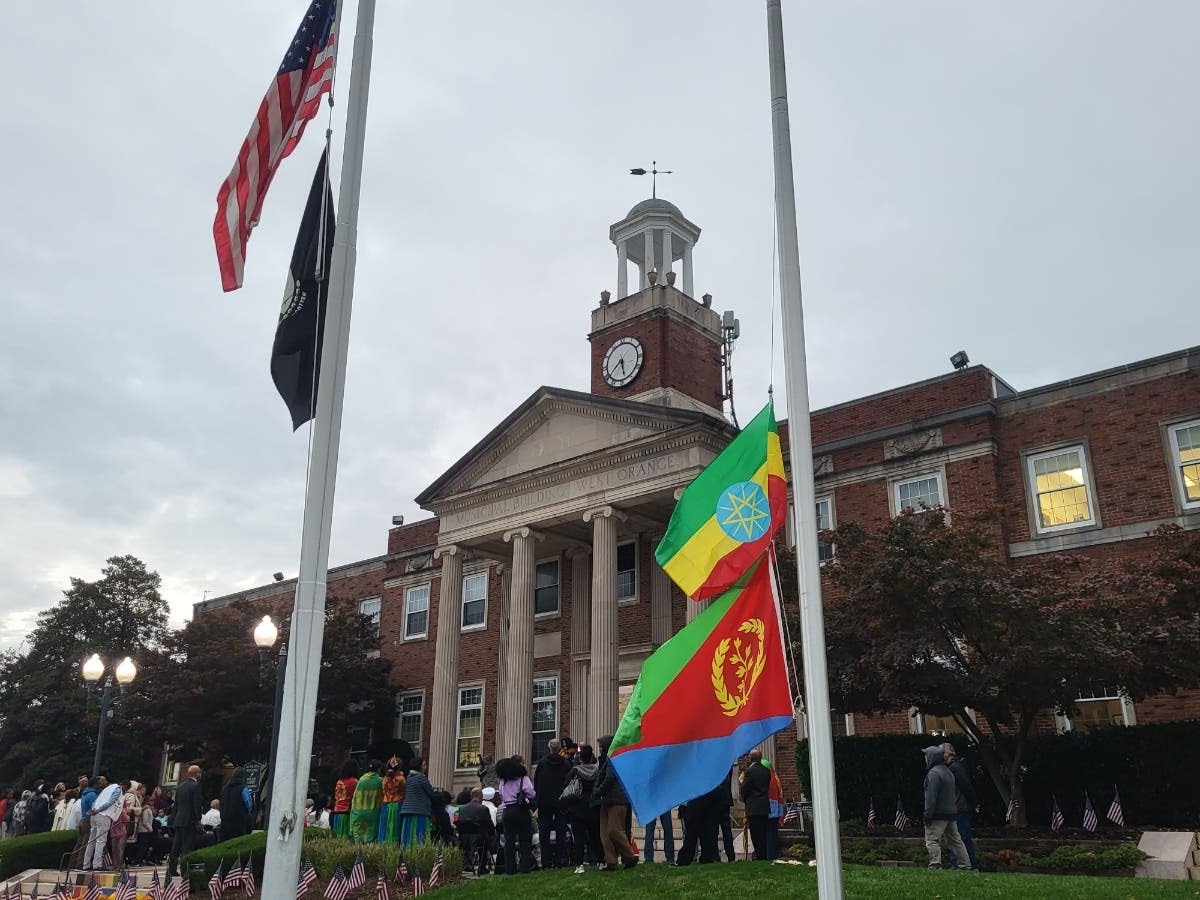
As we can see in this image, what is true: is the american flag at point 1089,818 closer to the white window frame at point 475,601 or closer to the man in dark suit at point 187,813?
the man in dark suit at point 187,813

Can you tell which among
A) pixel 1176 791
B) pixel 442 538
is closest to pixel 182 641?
pixel 442 538

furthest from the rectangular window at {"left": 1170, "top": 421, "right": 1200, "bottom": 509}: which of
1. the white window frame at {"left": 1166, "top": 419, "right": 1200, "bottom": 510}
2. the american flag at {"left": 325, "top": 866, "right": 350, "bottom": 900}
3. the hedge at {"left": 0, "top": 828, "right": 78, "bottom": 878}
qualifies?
the hedge at {"left": 0, "top": 828, "right": 78, "bottom": 878}

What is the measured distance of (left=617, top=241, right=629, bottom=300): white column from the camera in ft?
113

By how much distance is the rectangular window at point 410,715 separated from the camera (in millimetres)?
36434

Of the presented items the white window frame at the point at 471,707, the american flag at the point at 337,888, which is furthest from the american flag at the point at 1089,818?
the white window frame at the point at 471,707

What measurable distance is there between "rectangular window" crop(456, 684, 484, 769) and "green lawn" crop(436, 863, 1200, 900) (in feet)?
66.3

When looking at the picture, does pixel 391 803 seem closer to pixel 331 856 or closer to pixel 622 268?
pixel 331 856

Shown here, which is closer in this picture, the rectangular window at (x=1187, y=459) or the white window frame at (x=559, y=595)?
the rectangular window at (x=1187, y=459)

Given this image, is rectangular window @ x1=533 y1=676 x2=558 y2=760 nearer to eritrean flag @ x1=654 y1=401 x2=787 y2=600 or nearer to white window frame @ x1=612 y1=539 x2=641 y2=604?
white window frame @ x1=612 y1=539 x2=641 y2=604

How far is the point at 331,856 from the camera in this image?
14711 millimetres

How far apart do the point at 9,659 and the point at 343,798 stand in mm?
36078

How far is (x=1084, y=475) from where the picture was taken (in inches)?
946

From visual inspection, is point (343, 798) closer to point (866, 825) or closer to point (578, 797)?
point (578, 797)

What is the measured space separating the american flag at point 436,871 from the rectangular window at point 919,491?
14990 mm
